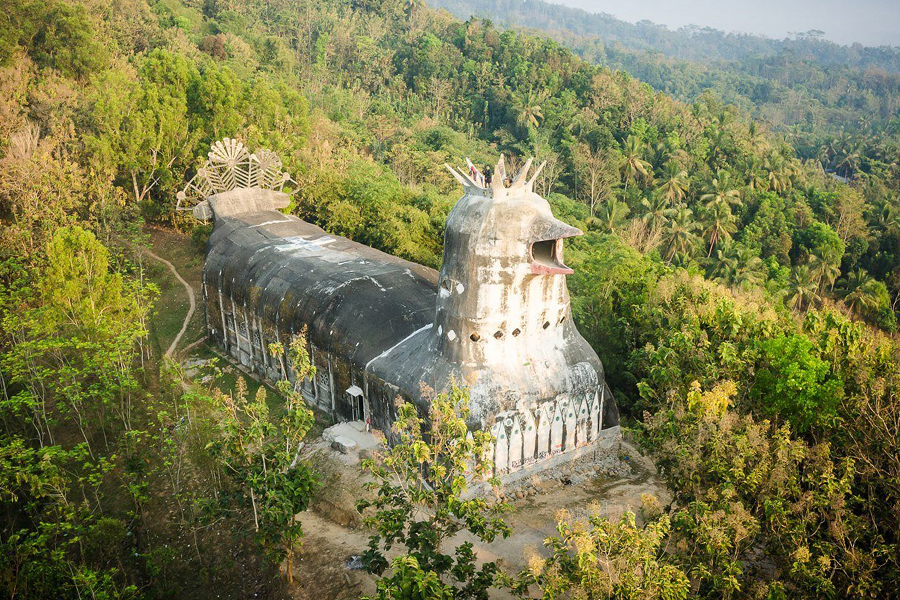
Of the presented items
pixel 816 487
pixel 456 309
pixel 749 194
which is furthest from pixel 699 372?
pixel 749 194

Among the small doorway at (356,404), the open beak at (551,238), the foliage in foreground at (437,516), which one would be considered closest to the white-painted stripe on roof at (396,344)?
the small doorway at (356,404)

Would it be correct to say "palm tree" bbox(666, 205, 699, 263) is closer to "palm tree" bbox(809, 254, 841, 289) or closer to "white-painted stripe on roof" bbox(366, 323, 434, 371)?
"palm tree" bbox(809, 254, 841, 289)

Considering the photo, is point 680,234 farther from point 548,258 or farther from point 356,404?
point 356,404

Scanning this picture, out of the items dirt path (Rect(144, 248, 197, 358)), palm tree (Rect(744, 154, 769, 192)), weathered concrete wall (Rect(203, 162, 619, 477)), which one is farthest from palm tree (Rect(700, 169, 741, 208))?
dirt path (Rect(144, 248, 197, 358))

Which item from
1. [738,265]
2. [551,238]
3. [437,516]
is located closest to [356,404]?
[551,238]

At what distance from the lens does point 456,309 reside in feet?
59.1

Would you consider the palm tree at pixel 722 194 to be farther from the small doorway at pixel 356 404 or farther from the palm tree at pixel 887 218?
the small doorway at pixel 356 404

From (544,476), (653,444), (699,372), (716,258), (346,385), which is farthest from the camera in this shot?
(716,258)

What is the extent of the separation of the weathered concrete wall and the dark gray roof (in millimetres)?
59

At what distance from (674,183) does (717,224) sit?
5.56 metres

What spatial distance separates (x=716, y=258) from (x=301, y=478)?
43393 millimetres

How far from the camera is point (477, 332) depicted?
17.9 m

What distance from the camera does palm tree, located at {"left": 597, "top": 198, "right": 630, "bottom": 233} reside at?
49.3 metres

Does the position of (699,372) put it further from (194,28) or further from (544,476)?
(194,28)
